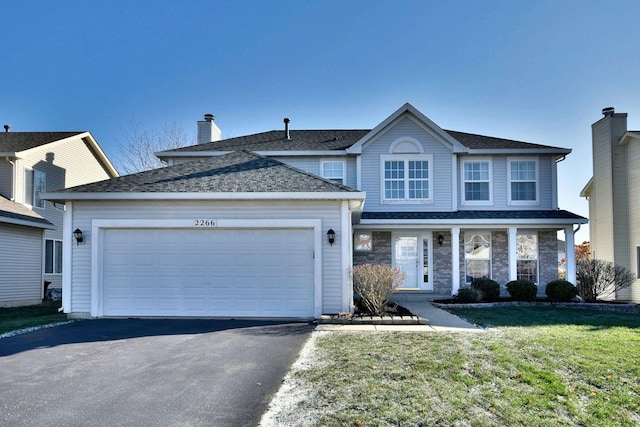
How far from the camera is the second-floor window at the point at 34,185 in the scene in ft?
53.4

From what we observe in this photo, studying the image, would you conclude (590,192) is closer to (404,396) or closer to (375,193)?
(375,193)

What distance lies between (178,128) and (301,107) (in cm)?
1213

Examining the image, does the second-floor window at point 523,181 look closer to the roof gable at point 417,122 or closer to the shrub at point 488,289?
the roof gable at point 417,122

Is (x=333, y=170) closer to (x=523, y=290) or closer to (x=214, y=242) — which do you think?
(x=214, y=242)

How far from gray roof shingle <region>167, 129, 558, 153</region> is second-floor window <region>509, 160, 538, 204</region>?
625 millimetres

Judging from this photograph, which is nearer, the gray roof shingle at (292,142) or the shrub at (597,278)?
the shrub at (597,278)

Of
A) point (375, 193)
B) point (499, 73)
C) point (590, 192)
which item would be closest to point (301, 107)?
point (375, 193)

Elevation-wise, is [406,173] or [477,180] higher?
[406,173]

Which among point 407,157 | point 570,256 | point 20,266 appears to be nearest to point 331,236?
point 407,157

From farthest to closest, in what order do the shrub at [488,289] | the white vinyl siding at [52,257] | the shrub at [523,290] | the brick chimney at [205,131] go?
the brick chimney at [205,131] < the white vinyl siding at [52,257] < the shrub at [488,289] < the shrub at [523,290]

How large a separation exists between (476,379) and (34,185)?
17390 mm

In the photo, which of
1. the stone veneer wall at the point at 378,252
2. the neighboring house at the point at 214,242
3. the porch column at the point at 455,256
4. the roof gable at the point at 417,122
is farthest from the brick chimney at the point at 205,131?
the porch column at the point at 455,256

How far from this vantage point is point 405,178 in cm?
1530

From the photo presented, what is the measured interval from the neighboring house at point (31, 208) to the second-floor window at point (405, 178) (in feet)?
35.0
